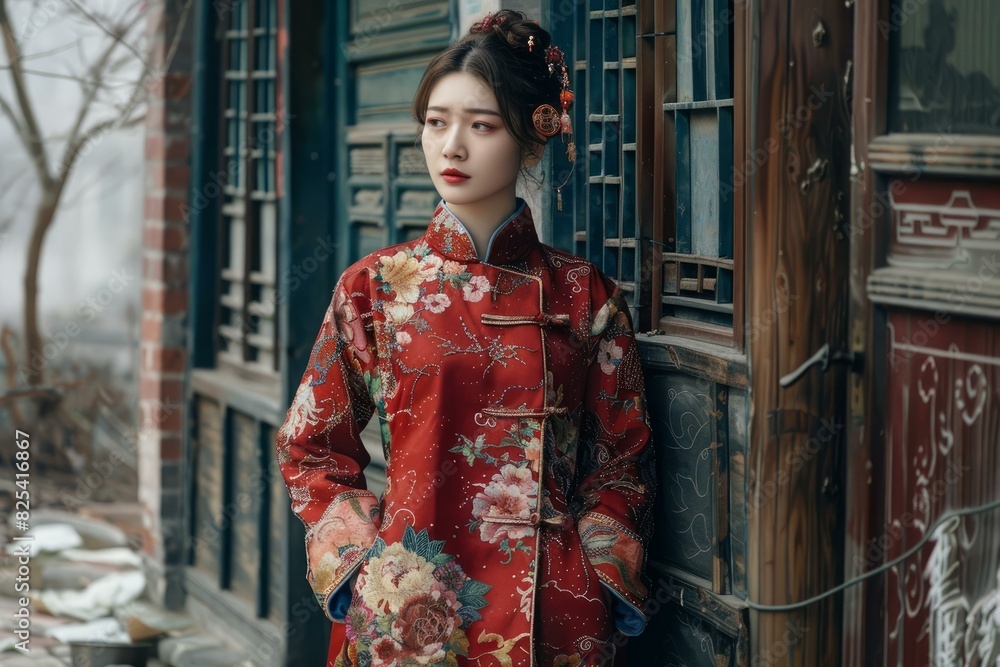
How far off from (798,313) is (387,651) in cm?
100

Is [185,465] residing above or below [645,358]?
below

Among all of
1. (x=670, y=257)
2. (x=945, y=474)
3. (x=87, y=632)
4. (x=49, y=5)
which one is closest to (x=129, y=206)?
(x=49, y=5)

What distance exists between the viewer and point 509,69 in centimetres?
270

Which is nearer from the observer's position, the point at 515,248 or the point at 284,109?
the point at 515,248

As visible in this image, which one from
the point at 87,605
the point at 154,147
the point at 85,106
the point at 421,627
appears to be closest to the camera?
the point at 421,627

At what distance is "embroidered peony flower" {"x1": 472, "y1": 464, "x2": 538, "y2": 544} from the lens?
2.62m

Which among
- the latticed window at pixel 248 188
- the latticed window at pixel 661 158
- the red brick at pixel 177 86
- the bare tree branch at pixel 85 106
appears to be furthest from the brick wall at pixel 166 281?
the latticed window at pixel 661 158

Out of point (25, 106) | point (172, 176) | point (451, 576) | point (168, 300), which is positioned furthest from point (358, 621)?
point (25, 106)

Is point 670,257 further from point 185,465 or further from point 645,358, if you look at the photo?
point 185,465

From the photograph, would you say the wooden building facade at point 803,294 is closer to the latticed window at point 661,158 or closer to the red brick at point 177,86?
the latticed window at point 661,158

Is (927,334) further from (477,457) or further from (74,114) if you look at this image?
(74,114)

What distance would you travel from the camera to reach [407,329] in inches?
105

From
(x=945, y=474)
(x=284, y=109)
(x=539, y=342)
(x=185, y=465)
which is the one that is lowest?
(x=185, y=465)

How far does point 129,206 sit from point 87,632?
4490 millimetres
